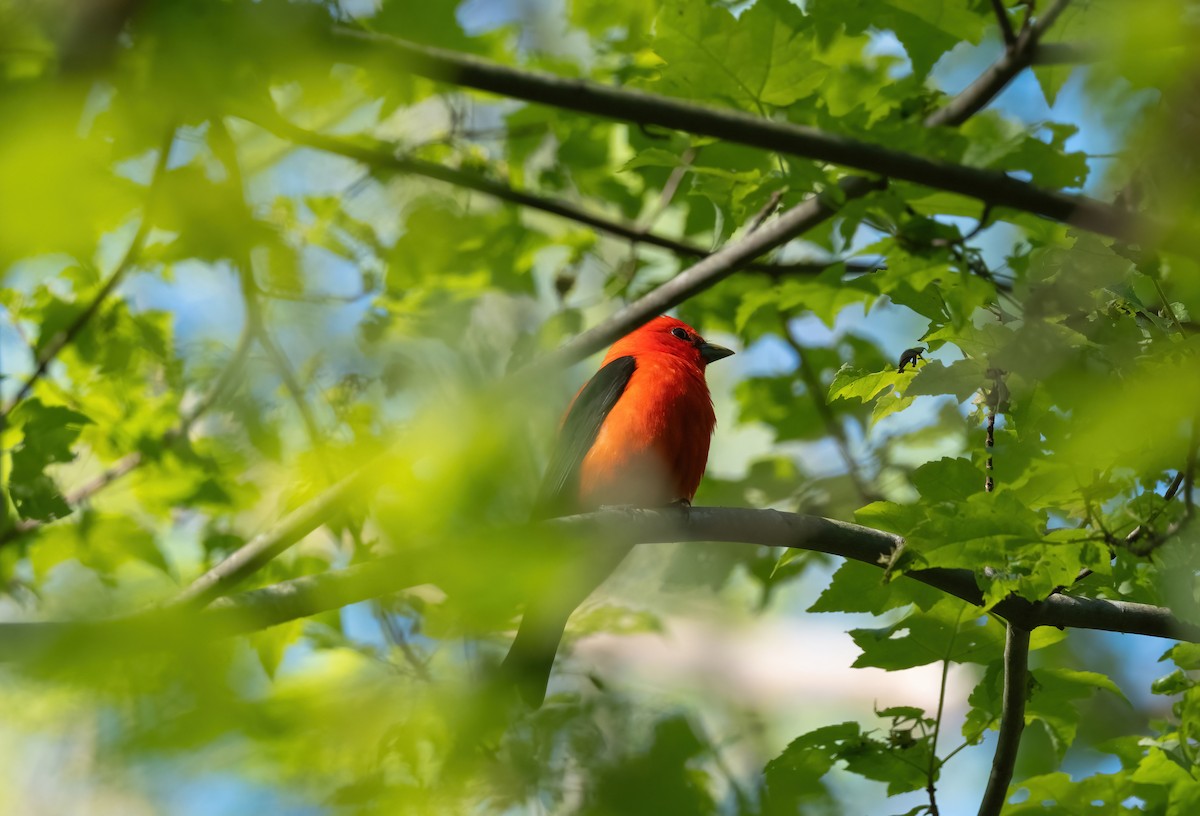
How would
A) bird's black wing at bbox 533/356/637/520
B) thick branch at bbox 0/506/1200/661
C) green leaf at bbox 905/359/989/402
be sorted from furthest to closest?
1. bird's black wing at bbox 533/356/637/520
2. green leaf at bbox 905/359/989/402
3. thick branch at bbox 0/506/1200/661

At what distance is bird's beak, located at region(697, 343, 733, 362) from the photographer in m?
5.88

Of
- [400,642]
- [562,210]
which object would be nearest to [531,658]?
[400,642]

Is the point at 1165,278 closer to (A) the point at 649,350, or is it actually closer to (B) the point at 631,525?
(B) the point at 631,525

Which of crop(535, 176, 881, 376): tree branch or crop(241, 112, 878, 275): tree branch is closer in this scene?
crop(535, 176, 881, 376): tree branch

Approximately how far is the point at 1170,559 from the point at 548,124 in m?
3.75

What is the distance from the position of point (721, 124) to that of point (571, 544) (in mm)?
1943

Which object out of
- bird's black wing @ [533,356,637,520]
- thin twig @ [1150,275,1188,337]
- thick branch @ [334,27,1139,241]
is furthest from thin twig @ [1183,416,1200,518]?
bird's black wing @ [533,356,637,520]

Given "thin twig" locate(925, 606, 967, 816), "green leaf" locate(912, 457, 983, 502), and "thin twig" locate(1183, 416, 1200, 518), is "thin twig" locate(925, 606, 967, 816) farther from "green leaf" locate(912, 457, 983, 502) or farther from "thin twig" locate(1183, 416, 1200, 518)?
"thin twig" locate(1183, 416, 1200, 518)

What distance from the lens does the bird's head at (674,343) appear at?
570 centimetres

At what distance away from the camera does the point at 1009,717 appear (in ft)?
9.23

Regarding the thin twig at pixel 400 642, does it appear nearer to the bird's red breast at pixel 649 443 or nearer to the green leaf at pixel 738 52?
the green leaf at pixel 738 52

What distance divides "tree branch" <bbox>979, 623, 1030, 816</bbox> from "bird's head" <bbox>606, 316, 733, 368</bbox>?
304 centimetres

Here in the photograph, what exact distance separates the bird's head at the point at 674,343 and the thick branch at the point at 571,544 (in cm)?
237

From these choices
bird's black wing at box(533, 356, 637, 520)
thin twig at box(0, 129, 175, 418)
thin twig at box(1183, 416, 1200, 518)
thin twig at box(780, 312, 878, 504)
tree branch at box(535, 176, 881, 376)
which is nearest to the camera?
thin twig at box(1183, 416, 1200, 518)
